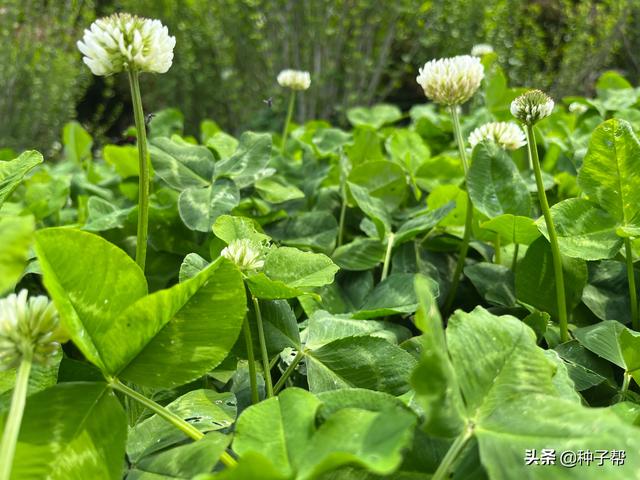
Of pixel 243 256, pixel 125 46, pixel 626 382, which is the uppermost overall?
pixel 125 46

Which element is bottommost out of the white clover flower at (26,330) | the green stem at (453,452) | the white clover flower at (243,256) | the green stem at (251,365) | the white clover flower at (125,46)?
the green stem at (251,365)

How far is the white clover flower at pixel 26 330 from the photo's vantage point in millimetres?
409

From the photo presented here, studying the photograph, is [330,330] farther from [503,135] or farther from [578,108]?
[578,108]

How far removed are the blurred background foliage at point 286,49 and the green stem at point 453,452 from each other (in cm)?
362

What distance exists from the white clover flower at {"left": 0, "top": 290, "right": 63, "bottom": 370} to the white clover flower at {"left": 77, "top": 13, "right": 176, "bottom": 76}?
0.76ft

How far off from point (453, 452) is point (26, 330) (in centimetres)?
27

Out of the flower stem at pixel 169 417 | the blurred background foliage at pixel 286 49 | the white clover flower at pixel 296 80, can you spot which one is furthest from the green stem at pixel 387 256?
the blurred background foliage at pixel 286 49

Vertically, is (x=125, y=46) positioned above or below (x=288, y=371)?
above

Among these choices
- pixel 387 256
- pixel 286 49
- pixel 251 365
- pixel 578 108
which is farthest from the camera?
pixel 286 49

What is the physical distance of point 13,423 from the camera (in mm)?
371

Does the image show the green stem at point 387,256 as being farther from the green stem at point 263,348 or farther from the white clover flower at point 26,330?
the white clover flower at point 26,330

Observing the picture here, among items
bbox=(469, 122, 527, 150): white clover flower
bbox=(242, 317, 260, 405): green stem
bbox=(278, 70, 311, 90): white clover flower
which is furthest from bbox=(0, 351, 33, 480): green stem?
bbox=(278, 70, 311, 90): white clover flower

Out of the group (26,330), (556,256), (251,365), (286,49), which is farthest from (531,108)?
(286,49)

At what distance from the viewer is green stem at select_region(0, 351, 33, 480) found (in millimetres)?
358
